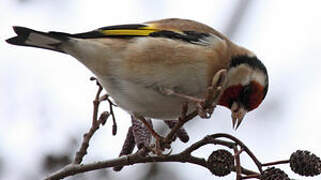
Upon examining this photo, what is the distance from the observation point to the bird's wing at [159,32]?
114 inches

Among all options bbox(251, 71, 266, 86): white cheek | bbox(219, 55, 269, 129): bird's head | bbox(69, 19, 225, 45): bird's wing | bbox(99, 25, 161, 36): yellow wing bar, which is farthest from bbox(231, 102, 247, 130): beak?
bbox(99, 25, 161, 36): yellow wing bar

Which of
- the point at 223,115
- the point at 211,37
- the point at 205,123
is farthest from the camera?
the point at 223,115

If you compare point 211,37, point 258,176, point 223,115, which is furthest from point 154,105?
point 223,115

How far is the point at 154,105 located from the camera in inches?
109

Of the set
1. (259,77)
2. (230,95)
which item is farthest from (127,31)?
(259,77)

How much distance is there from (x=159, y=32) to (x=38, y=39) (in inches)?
23.9

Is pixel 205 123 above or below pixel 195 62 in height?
below

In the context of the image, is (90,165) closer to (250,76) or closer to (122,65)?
(122,65)

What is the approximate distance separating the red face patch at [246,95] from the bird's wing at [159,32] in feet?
0.95

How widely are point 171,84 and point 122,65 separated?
0.89 ft

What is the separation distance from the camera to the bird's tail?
2699 millimetres

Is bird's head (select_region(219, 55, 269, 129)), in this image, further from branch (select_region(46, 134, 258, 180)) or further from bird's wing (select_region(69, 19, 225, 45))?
branch (select_region(46, 134, 258, 180))

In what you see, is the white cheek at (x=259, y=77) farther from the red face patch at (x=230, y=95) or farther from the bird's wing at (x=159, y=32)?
the bird's wing at (x=159, y=32)

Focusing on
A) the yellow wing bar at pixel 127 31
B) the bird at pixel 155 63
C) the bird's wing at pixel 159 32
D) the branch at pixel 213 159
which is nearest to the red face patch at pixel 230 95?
the bird at pixel 155 63
